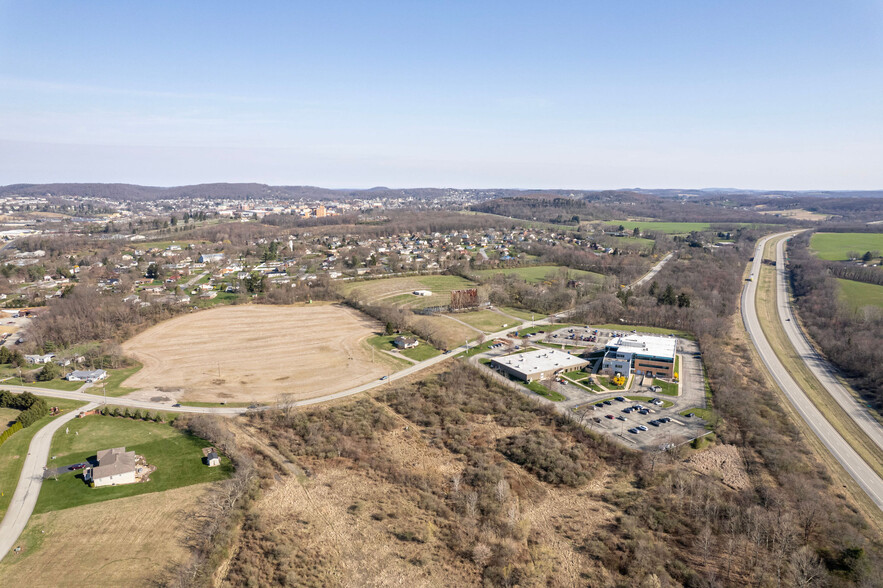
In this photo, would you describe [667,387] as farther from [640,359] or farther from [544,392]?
[544,392]

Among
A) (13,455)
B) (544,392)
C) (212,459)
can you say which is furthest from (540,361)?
(13,455)

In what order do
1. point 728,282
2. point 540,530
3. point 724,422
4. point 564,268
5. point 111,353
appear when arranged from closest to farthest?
point 540,530
point 724,422
point 111,353
point 728,282
point 564,268

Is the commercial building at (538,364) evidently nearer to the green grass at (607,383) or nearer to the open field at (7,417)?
the green grass at (607,383)

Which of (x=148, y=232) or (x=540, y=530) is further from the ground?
(x=148, y=232)

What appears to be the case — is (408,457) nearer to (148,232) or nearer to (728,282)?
(728,282)

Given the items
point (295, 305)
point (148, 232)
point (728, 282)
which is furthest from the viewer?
point (148, 232)

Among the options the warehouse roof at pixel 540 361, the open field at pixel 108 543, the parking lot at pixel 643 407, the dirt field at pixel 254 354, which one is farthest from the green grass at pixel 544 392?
the open field at pixel 108 543

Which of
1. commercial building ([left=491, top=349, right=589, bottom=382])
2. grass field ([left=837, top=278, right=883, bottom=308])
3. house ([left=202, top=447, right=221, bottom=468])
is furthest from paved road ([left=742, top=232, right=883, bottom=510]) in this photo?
house ([left=202, top=447, right=221, bottom=468])

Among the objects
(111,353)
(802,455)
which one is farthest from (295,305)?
(802,455)
